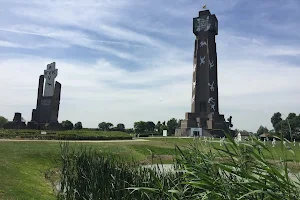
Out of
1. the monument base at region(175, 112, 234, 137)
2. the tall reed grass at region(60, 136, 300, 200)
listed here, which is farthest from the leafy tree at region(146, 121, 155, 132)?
the tall reed grass at region(60, 136, 300, 200)

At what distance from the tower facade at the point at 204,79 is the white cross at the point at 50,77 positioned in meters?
32.1

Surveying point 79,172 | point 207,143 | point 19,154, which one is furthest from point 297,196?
point 19,154

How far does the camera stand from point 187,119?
72688 mm

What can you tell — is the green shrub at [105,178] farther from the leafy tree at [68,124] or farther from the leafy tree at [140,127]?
the leafy tree at [140,127]

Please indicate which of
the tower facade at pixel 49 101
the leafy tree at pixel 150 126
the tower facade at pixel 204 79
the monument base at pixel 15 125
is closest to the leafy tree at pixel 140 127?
the leafy tree at pixel 150 126

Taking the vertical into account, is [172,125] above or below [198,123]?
above

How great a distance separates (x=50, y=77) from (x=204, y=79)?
3718 centimetres

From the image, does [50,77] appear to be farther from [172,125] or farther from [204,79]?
[172,125]

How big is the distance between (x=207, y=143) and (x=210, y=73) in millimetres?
70105

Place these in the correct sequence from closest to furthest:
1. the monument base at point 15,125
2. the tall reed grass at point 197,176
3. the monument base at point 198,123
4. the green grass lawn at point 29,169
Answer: the tall reed grass at point 197,176, the green grass lawn at point 29,169, the monument base at point 15,125, the monument base at point 198,123

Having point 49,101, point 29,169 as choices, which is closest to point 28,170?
point 29,169

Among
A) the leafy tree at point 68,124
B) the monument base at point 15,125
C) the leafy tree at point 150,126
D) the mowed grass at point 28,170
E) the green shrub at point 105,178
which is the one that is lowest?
the mowed grass at point 28,170

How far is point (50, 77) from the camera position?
5981cm

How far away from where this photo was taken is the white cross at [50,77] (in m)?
59.4
